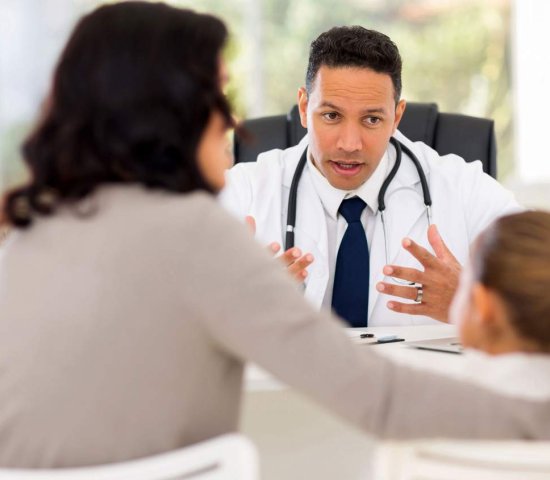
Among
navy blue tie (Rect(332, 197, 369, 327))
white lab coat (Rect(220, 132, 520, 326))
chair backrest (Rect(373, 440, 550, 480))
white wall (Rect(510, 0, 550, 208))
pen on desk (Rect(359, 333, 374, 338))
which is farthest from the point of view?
white wall (Rect(510, 0, 550, 208))

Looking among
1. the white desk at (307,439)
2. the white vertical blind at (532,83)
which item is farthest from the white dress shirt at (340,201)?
the white vertical blind at (532,83)

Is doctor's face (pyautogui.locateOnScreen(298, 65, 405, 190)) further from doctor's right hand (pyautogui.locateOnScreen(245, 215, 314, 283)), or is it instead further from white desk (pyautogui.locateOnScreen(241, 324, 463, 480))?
white desk (pyautogui.locateOnScreen(241, 324, 463, 480))

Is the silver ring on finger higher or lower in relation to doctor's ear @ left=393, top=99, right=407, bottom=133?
lower

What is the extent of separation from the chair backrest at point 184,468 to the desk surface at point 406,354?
216mm

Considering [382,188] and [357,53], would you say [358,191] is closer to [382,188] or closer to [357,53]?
[382,188]

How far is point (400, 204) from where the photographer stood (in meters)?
2.38

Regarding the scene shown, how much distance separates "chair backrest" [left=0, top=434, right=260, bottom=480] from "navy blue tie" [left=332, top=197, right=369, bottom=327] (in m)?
1.25

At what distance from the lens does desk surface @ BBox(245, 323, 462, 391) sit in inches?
56.7

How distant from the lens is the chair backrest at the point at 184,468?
0.91 meters

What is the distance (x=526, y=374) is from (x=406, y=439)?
0.60 ft

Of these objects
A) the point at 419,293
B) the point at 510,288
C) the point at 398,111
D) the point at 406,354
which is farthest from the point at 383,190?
the point at 510,288

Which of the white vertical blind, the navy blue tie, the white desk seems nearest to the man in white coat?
the navy blue tie

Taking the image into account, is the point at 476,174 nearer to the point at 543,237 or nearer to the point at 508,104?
the point at 543,237

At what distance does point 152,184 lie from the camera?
1.01 metres
